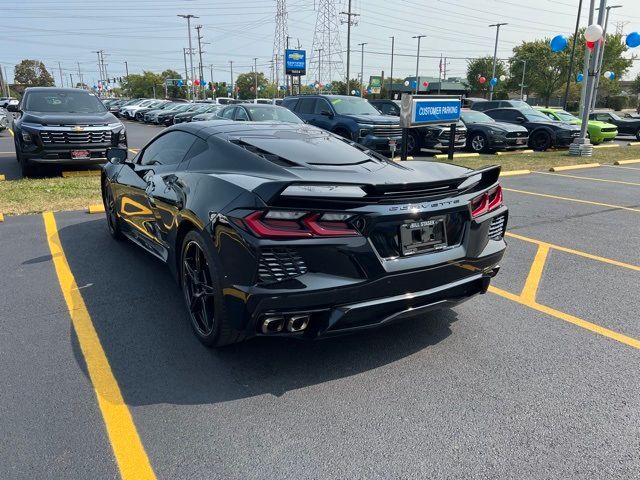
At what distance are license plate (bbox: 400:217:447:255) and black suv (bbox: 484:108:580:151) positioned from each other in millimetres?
16489

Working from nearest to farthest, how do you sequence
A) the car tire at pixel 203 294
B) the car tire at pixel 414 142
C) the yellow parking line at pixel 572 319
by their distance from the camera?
1. the car tire at pixel 203 294
2. the yellow parking line at pixel 572 319
3. the car tire at pixel 414 142

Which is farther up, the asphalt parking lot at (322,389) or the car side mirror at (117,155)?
the car side mirror at (117,155)

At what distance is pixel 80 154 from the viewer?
9891 millimetres

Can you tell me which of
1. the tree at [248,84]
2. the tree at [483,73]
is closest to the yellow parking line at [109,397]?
the tree at [483,73]

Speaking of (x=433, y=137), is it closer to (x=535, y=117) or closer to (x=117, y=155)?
(x=535, y=117)

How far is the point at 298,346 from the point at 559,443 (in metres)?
1.70

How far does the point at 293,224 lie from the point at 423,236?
836 mm

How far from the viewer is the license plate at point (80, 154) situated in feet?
32.2

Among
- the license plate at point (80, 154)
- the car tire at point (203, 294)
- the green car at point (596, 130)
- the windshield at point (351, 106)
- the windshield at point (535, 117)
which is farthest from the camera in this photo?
the green car at point (596, 130)

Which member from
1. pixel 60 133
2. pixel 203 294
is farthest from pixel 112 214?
pixel 60 133

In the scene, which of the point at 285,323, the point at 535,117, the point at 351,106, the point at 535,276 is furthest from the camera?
the point at 535,117

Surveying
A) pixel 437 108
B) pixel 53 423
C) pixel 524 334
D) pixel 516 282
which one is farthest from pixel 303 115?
pixel 53 423

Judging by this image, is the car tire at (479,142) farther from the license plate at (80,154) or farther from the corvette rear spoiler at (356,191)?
the corvette rear spoiler at (356,191)

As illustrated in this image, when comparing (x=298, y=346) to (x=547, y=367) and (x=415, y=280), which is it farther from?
(x=547, y=367)
